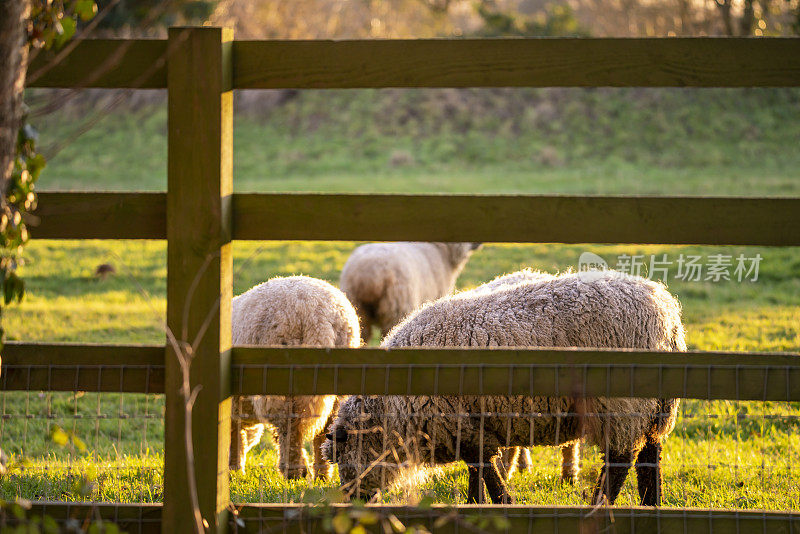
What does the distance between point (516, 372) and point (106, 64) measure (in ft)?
6.09

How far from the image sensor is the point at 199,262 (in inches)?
114

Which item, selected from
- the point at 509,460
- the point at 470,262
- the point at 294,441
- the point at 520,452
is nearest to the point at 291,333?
the point at 294,441

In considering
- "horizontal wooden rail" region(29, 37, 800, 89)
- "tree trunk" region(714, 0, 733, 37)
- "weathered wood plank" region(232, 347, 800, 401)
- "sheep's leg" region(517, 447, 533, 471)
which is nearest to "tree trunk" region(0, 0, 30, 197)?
"horizontal wooden rail" region(29, 37, 800, 89)

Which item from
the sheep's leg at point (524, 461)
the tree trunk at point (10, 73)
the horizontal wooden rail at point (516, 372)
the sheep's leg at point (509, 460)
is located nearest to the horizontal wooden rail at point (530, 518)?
the horizontal wooden rail at point (516, 372)

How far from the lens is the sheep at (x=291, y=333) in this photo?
5.45m

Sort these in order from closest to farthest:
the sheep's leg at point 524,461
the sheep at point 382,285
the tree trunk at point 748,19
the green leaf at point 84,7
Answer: the green leaf at point 84,7 → the sheep's leg at point 524,461 → the sheep at point 382,285 → the tree trunk at point 748,19

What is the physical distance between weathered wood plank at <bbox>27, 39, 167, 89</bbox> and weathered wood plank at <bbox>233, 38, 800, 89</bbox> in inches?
11.8

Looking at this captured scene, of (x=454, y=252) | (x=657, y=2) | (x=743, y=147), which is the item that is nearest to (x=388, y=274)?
(x=454, y=252)

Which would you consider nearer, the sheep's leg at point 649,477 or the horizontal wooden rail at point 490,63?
→ the horizontal wooden rail at point 490,63

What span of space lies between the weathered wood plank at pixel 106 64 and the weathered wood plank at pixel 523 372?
1.12 metres

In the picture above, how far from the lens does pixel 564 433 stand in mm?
4398

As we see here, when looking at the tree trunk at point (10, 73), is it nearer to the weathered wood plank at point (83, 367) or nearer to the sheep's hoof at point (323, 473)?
the weathered wood plank at point (83, 367)

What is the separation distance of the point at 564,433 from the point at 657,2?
103 ft

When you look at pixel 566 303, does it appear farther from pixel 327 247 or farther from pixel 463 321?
pixel 327 247
